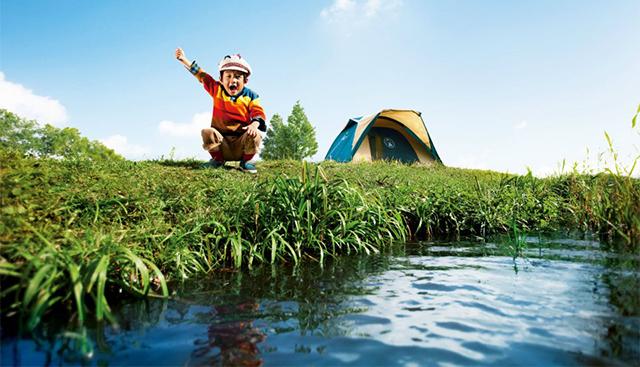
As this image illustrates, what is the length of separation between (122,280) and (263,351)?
4.19 ft

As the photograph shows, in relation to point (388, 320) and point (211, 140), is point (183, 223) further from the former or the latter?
point (211, 140)

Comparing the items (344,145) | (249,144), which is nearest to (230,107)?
(249,144)

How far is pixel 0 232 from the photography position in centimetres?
229

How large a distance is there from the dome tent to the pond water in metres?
12.6

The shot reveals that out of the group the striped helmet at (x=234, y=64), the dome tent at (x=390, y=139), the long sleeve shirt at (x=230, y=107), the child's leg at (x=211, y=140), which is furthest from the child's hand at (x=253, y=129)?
the dome tent at (x=390, y=139)

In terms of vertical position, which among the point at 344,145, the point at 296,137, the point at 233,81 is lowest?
the point at 233,81

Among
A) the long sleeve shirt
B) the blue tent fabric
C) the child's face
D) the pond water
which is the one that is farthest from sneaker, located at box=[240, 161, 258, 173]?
the blue tent fabric

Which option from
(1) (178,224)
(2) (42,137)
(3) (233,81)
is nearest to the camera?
(1) (178,224)

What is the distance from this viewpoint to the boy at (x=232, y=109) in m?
7.25

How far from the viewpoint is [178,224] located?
353 centimetres

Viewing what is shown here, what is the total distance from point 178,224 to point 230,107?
168 inches

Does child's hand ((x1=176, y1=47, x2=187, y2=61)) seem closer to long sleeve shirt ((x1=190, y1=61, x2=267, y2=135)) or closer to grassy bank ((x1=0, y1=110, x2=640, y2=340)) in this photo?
long sleeve shirt ((x1=190, y1=61, x2=267, y2=135))

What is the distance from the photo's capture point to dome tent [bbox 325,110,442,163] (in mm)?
15578

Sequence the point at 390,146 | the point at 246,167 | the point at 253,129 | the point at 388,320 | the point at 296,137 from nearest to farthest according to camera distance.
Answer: the point at 388,320
the point at 253,129
the point at 246,167
the point at 390,146
the point at 296,137
